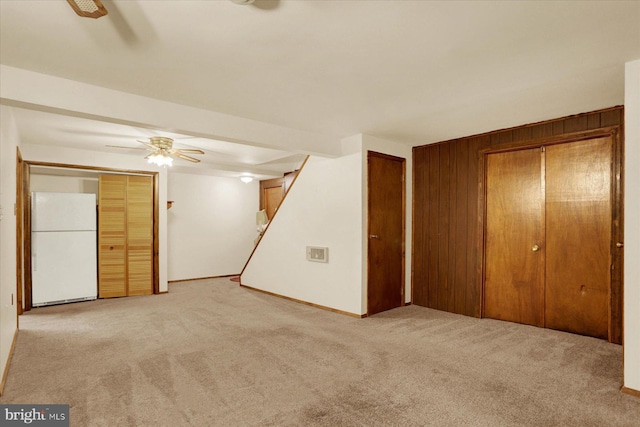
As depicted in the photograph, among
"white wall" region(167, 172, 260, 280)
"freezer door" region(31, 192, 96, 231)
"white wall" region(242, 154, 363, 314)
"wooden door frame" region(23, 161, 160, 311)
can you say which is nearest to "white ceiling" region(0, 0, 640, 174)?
"white wall" region(242, 154, 363, 314)

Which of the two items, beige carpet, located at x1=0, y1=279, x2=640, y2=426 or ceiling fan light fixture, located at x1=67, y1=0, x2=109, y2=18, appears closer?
ceiling fan light fixture, located at x1=67, y1=0, x2=109, y2=18

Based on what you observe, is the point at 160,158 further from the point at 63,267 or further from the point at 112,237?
the point at 63,267

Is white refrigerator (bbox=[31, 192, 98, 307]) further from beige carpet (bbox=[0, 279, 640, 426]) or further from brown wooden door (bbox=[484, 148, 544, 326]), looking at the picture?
brown wooden door (bbox=[484, 148, 544, 326])

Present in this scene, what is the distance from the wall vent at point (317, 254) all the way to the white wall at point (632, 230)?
10.3 feet

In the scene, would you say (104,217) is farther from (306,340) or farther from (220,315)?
(306,340)

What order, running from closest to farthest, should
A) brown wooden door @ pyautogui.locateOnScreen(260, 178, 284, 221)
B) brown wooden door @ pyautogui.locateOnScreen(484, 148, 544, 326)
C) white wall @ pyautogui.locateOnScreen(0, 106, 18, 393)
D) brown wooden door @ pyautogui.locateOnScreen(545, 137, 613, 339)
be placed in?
white wall @ pyautogui.locateOnScreen(0, 106, 18, 393) < brown wooden door @ pyautogui.locateOnScreen(545, 137, 613, 339) < brown wooden door @ pyautogui.locateOnScreen(484, 148, 544, 326) < brown wooden door @ pyautogui.locateOnScreen(260, 178, 284, 221)

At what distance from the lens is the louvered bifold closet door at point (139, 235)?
5.61 m

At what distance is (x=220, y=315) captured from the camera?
4371 mm

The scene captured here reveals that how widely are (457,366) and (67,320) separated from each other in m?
4.47

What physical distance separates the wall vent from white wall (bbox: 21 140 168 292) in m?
2.75

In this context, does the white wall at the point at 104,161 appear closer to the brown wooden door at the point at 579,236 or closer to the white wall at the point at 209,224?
the white wall at the point at 209,224

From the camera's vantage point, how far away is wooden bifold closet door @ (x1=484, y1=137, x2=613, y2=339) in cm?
342

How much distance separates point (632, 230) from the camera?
7.60ft

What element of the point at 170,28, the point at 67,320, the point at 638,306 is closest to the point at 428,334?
the point at 638,306
